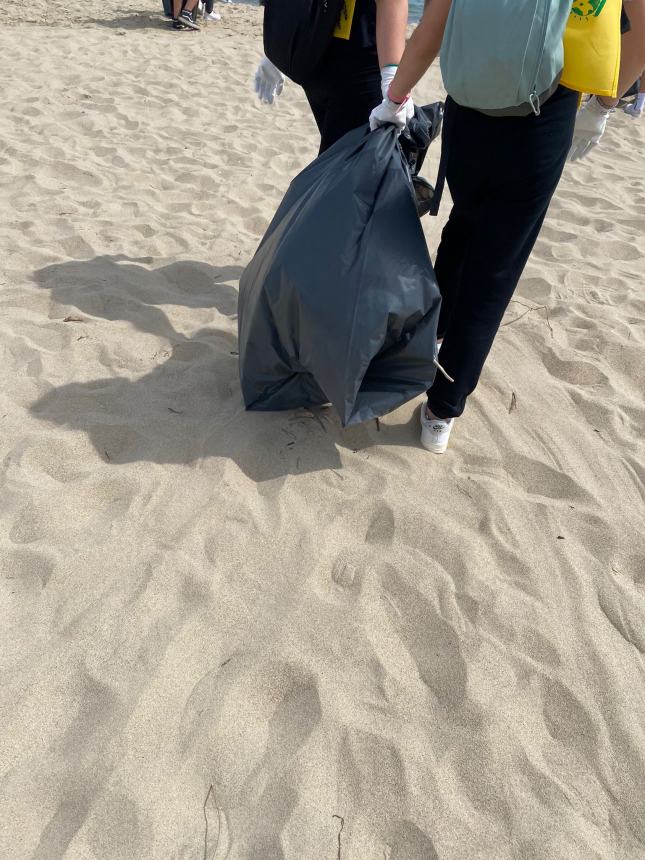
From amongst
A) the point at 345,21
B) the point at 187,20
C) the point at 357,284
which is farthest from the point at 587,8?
the point at 187,20

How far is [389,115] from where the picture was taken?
5.94 feet

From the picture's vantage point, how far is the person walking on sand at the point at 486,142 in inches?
56.0

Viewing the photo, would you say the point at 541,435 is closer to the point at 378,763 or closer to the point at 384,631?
the point at 384,631

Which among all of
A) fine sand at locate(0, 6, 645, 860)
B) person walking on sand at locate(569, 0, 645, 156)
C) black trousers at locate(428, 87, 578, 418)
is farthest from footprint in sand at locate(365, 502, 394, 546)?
person walking on sand at locate(569, 0, 645, 156)

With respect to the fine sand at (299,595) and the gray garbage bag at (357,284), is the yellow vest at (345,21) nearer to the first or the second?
the gray garbage bag at (357,284)

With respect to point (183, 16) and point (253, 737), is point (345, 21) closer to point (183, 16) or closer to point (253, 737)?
point (253, 737)

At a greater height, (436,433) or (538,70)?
(538,70)

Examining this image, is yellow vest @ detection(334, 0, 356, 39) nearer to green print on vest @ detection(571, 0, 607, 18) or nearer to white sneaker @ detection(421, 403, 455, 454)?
green print on vest @ detection(571, 0, 607, 18)

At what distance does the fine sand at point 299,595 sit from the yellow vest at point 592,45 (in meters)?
1.10

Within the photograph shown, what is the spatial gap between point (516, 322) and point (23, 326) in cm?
204

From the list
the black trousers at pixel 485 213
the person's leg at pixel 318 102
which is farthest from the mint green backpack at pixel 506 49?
the person's leg at pixel 318 102

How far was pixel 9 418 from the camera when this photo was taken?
2.14 meters

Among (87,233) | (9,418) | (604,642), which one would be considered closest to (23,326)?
(9,418)

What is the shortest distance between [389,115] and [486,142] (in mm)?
309
